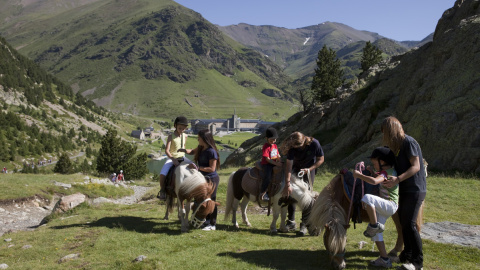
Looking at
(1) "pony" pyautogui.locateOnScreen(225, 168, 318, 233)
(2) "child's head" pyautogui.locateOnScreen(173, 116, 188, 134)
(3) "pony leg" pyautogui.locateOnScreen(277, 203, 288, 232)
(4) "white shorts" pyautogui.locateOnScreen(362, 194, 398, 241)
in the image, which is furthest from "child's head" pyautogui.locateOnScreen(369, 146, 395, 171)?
(2) "child's head" pyautogui.locateOnScreen(173, 116, 188, 134)

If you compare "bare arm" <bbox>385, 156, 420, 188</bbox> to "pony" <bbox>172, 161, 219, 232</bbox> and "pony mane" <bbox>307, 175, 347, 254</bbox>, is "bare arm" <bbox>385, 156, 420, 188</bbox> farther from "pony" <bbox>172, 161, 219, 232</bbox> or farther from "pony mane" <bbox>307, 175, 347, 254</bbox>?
"pony" <bbox>172, 161, 219, 232</bbox>

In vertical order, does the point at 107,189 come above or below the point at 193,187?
below

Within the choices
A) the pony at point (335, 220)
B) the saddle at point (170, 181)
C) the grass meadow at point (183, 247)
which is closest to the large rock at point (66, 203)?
the grass meadow at point (183, 247)

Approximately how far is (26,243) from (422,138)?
21.3m

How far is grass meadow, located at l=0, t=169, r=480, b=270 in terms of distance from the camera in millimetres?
6711

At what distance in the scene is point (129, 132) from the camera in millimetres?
178000

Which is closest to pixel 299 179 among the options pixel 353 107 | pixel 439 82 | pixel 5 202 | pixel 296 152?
pixel 296 152

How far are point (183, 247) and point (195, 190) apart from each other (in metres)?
1.53

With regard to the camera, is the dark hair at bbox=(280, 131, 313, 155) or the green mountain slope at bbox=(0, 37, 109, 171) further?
the green mountain slope at bbox=(0, 37, 109, 171)

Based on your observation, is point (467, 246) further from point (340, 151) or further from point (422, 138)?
point (340, 151)

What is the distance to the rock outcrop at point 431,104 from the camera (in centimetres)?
1864

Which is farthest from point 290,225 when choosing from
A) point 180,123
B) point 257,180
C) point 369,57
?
point 369,57

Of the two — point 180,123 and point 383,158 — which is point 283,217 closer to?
point 383,158

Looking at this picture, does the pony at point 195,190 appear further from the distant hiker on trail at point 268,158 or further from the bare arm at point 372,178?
the bare arm at point 372,178
